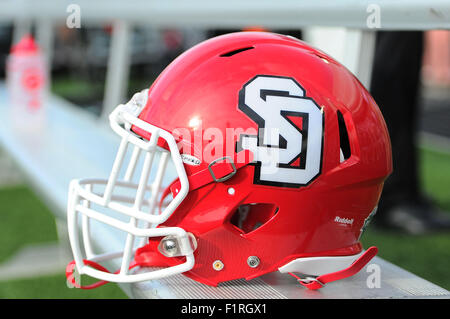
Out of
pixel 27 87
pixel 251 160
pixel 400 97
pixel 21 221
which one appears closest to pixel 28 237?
pixel 21 221

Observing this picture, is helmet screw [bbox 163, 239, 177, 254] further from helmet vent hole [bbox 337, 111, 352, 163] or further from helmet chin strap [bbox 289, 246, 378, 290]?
helmet vent hole [bbox 337, 111, 352, 163]

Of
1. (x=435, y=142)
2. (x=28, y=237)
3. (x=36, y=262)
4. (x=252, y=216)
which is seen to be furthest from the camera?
(x=435, y=142)

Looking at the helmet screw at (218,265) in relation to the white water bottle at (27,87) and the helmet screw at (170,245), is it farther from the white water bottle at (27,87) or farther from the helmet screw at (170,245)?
the white water bottle at (27,87)

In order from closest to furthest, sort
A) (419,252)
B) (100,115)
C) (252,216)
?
(252,216) < (419,252) < (100,115)

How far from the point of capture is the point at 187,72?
3.97 feet

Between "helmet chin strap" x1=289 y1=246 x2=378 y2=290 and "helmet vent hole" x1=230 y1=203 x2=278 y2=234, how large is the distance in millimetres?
141

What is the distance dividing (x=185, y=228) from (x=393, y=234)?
2.11 m

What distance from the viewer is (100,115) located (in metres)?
5.33

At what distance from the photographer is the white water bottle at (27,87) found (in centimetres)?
317

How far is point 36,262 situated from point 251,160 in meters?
1.85

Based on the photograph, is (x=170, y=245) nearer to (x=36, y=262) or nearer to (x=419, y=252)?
(x=36, y=262)

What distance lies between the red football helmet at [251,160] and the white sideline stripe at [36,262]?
4.75 ft

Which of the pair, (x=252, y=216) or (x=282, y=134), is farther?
(x=252, y=216)
